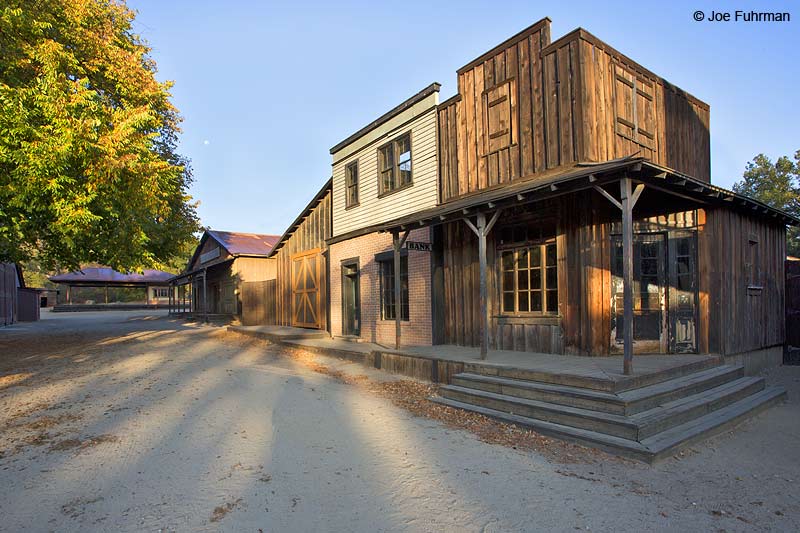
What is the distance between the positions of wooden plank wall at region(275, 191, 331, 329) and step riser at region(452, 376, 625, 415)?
9.26 m

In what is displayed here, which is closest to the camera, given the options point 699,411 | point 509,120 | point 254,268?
point 699,411

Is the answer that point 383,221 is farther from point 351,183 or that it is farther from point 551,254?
point 551,254

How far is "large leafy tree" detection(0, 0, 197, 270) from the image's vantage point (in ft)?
28.3

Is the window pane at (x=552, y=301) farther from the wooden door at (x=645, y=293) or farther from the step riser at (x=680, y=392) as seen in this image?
the step riser at (x=680, y=392)

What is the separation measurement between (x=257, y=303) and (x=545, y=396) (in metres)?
18.3

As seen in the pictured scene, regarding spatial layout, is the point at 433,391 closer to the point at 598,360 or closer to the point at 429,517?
the point at 598,360

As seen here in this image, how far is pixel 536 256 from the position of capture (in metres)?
8.84

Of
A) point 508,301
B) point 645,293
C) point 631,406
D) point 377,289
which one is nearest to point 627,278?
point 631,406

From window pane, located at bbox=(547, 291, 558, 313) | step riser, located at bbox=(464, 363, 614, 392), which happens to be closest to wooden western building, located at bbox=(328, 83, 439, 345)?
window pane, located at bbox=(547, 291, 558, 313)

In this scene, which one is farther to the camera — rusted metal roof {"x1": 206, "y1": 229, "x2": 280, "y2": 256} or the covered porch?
rusted metal roof {"x1": 206, "y1": 229, "x2": 280, "y2": 256}

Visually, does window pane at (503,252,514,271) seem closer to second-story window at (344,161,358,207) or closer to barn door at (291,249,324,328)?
second-story window at (344,161,358,207)

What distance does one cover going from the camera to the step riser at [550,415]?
16.6 feet

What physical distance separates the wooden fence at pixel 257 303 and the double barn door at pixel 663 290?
16.6 meters

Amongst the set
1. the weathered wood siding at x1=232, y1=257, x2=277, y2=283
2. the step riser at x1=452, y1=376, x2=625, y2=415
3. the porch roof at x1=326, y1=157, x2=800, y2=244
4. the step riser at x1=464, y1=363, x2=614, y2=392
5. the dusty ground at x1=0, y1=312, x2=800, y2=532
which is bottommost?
the dusty ground at x1=0, y1=312, x2=800, y2=532
